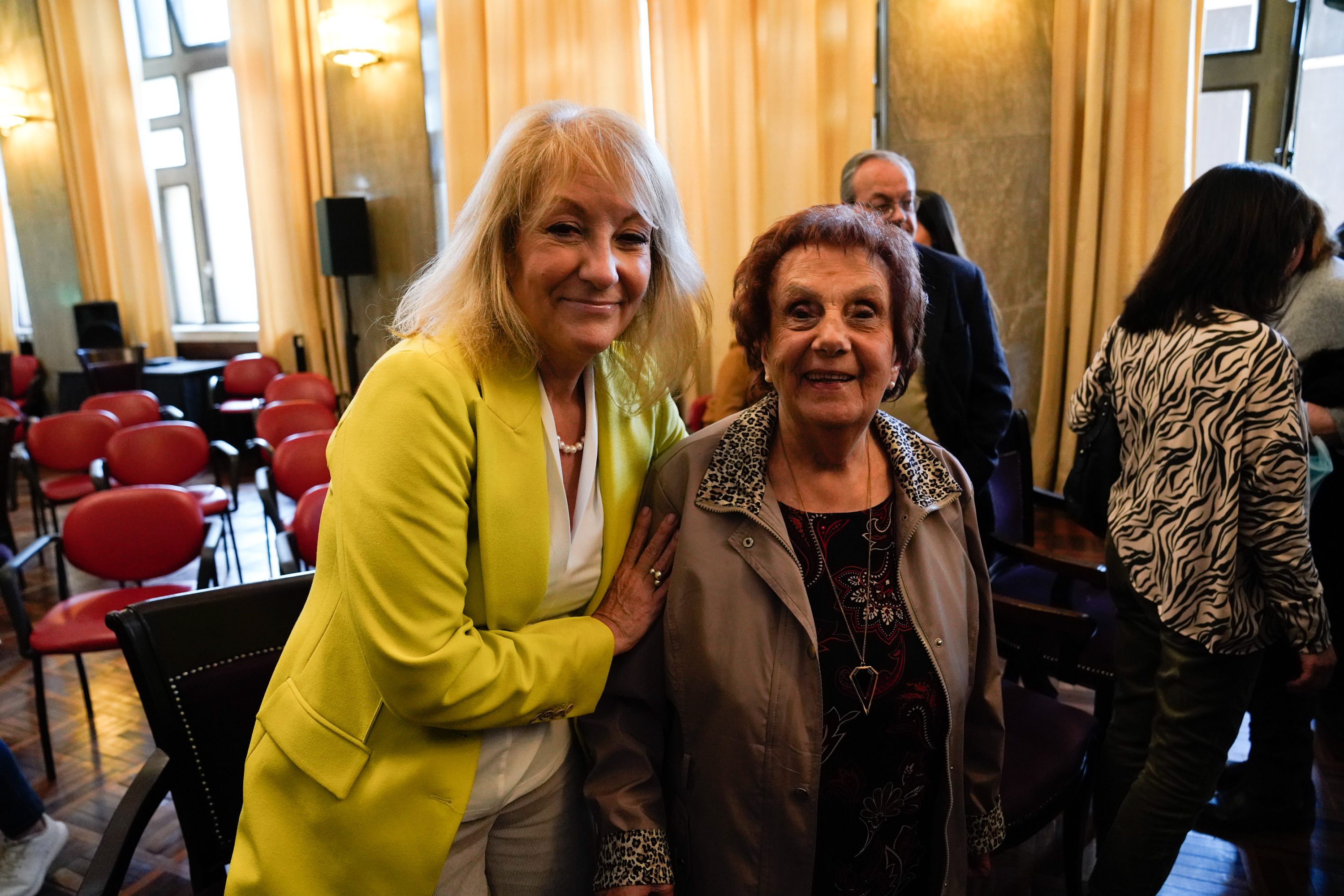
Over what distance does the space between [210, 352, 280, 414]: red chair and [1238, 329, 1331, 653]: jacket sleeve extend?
721 cm

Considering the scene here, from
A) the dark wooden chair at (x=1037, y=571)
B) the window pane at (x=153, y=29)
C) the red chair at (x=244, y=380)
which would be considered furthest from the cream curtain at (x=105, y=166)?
the dark wooden chair at (x=1037, y=571)

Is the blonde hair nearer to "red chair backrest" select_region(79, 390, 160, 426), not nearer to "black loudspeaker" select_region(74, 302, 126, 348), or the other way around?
"red chair backrest" select_region(79, 390, 160, 426)

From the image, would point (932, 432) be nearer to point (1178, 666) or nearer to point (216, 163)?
point (1178, 666)

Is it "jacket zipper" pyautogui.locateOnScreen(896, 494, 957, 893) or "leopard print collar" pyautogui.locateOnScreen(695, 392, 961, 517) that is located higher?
"leopard print collar" pyautogui.locateOnScreen(695, 392, 961, 517)

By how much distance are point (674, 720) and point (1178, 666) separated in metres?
1.10

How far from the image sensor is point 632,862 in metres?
1.22

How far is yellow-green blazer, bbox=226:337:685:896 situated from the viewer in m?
1.03

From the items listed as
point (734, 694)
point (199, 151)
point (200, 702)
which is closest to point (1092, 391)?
point (734, 694)

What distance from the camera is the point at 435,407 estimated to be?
1.06 meters

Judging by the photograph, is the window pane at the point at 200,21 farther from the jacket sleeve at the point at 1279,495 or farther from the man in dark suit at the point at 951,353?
the jacket sleeve at the point at 1279,495

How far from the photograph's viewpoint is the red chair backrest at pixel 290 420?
4.67m

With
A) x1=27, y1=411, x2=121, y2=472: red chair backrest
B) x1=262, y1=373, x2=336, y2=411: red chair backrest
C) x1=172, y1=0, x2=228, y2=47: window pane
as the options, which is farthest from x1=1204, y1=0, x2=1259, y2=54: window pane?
x1=172, y1=0, x2=228, y2=47: window pane

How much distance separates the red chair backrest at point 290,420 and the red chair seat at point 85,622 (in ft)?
5.63

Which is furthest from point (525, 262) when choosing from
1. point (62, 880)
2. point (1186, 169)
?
point (1186, 169)
